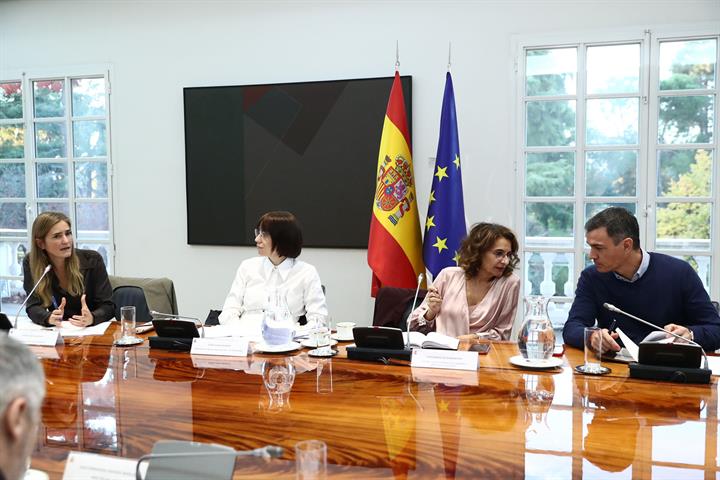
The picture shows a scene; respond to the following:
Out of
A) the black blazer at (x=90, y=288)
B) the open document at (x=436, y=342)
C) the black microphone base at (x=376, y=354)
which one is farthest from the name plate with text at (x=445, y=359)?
the black blazer at (x=90, y=288)

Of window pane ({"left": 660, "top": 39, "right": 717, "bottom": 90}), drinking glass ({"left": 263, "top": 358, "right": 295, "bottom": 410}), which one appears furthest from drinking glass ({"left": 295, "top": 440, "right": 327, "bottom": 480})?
window pane ({"left": 660, "top": 39, "right": 717, "bottom": 90})

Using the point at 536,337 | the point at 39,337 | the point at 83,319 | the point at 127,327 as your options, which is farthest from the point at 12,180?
the point at 536,337

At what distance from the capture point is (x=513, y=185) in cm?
431

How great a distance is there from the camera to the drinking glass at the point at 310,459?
1179 mm

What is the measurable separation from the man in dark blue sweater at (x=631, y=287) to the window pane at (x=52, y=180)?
4180mm

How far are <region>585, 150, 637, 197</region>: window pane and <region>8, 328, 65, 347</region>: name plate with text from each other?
3221 millimetres

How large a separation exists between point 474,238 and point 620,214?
25.9 inches

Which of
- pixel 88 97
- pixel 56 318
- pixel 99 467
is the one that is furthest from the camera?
pixel 88 97

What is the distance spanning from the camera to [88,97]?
5.15 m

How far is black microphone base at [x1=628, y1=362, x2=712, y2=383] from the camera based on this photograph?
200cm

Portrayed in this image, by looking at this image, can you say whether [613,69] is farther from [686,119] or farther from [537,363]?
[537,363]

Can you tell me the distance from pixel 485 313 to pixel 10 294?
4.28 meters

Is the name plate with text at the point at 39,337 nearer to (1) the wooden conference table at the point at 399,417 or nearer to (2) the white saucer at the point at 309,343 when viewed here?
(1) the wooden conference table at the point at 399,417

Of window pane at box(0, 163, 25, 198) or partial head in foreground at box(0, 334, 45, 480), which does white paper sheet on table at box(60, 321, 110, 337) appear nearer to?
partial head in foreground at box(0, 334, 45, 480)
